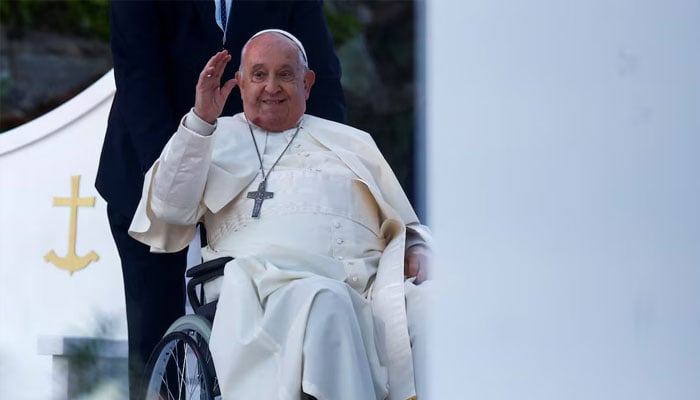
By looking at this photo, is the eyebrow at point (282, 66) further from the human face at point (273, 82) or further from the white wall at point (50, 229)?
the white wall at point (50, 229)

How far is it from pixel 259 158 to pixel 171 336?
0.62m

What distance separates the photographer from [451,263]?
1.89 meters

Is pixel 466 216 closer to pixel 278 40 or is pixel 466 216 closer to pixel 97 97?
pixel 278 40

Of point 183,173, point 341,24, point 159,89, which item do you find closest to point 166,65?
point 159,89

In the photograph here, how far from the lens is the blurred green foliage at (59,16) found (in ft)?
27.5

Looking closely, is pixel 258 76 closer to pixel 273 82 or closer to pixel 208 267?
pixel 273 82

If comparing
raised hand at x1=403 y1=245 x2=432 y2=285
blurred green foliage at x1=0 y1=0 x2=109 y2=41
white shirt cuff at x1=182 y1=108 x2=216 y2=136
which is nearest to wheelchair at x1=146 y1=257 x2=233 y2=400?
white shirt cuff at x1=182 y1=108 x2=216 y2=136

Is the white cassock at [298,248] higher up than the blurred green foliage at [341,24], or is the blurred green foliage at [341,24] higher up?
the blurred green foliage at [341,24]

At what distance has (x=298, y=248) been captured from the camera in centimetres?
349

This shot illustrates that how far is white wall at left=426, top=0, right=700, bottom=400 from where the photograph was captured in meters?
1.88

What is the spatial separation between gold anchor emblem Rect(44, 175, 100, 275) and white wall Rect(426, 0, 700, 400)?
3.00 metres

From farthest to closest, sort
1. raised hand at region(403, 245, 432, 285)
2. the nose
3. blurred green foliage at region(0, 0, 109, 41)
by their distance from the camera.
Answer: blurred green foliage at region(0, 0, 109, 41) → the nose → raised hand at region(403, 245, 432, 285)

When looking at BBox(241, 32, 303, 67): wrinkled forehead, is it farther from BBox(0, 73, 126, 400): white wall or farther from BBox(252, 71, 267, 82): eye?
BBox(0, 73, 126, 400): white wall

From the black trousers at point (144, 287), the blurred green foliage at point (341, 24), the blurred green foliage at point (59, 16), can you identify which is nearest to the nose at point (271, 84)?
the black trousers at point (144, 287)
